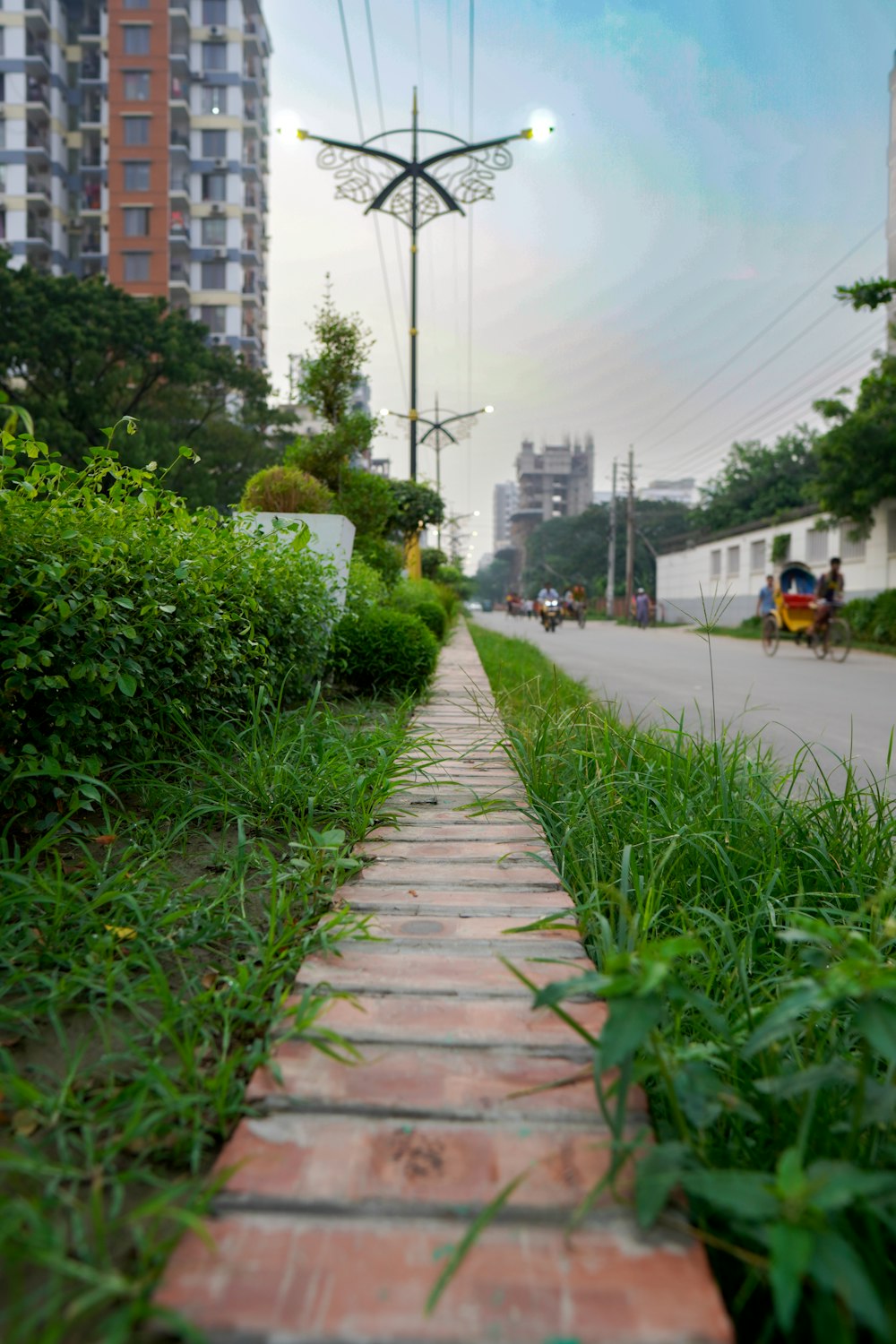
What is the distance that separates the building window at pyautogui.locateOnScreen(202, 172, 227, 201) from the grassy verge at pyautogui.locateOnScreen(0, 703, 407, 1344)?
59926mm

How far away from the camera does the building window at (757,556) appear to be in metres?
35.2

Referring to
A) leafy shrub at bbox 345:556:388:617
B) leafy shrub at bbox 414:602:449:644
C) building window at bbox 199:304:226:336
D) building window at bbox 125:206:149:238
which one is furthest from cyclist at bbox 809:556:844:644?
building window at bbox 125:206:149:238

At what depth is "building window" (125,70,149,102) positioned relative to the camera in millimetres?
51094

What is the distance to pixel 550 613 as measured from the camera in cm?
3062

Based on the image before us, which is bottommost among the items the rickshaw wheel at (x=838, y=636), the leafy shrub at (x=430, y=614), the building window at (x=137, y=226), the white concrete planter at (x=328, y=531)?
the rickshaw wheel at (x=838, y=636)

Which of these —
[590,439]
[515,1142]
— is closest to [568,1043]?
[515,1142]

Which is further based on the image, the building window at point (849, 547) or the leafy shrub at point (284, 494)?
the building window at point (849, 547)

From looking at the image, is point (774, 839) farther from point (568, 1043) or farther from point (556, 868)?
point (568, 1043)

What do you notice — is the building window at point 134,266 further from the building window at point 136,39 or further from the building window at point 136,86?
the building window at point 136,39

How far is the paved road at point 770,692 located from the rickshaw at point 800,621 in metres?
0.33

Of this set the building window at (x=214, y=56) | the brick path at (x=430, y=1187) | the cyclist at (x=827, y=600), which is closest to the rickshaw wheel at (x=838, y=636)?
the cyclist at (x=827, y=600)

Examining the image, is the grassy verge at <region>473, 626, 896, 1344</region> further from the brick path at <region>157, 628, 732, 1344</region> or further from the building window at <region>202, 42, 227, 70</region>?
the building window at <region>202, 42, 227, 70</region>

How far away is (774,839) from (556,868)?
0.67 m

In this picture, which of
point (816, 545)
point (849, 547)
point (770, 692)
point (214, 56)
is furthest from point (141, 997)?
point (214, 56)
